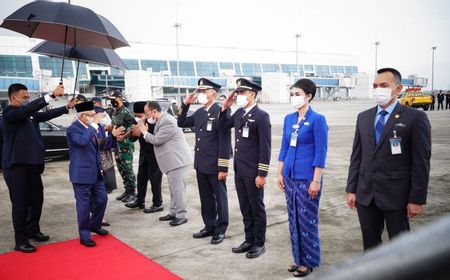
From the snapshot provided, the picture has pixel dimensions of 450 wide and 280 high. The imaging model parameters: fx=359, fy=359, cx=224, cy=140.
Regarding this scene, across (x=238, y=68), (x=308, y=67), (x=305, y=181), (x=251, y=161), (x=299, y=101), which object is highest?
(x=308, y=67)

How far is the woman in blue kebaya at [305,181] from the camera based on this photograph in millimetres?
3447

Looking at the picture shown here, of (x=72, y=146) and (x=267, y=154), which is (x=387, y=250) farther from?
(x=72, y=146)

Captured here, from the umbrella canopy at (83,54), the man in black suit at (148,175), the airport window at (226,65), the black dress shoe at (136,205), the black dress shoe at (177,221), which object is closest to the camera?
the black dress shoe at (177,221)

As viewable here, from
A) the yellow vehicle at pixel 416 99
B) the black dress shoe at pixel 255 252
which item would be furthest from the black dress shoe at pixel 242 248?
the yellow vehicle at pixel 416 99

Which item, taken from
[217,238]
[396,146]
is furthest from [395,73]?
[217,238]

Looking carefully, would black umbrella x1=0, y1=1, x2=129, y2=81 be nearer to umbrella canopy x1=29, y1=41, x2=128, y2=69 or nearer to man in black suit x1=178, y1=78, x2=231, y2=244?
umbrella canopy x1=29, y1=41, x2=128, y2=69

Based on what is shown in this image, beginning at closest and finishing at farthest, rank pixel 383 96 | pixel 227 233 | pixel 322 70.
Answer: pixel 383 96 < pixel 227 233 < pixel 322 70

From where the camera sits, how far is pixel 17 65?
1912 inches

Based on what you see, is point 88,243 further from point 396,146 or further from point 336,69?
point 336,69

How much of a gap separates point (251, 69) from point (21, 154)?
70514 millimetres

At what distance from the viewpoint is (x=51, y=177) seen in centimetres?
849

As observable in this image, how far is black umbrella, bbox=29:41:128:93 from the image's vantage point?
620 cm

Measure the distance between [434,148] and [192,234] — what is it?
896 cm

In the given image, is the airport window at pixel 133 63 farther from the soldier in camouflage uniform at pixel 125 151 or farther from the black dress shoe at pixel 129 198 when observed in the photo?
the black dress shoe at pixel 129 198
